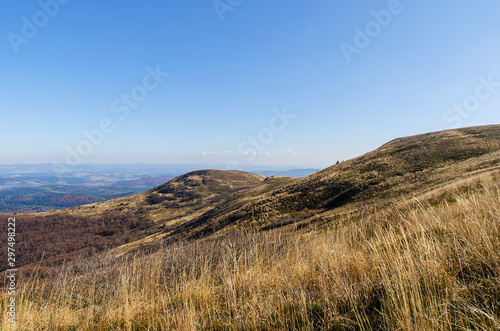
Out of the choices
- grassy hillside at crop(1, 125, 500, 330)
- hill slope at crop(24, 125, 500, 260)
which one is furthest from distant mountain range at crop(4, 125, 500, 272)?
grassy hillside at crop(1, 125, 500, 330)

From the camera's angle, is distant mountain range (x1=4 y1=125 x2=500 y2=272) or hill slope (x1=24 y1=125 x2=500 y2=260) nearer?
distant mountain range (x1=4 y1=125 x2=500 y2=272)

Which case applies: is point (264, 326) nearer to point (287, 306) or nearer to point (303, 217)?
point (287, 306)

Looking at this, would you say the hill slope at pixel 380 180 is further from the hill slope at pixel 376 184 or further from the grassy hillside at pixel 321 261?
the grassy hillside at pixel 321 261

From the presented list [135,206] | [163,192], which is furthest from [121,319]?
[163,192]

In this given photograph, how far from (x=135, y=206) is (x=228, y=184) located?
1901 inches

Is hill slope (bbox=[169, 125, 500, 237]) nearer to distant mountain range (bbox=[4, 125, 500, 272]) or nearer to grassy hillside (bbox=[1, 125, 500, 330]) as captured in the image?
distant mountain range (bbox=[4, 125, 500, 272])

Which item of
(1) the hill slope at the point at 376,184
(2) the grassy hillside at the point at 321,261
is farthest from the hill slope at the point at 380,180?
(2) the grassy hillside at the point at 321,261

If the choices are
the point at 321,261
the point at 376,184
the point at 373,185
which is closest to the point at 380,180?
the point at 376,184

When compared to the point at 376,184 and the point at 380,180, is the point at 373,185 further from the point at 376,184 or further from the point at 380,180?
the point at 380,180

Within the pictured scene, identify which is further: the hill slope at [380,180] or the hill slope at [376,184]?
the hill slope at [380,180]

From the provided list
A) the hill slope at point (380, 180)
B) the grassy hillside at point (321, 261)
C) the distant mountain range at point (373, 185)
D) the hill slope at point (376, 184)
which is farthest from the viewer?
the hill slope at point (380, 180)

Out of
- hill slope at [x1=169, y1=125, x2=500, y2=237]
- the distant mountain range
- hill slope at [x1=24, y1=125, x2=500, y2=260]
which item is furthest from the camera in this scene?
hill slope at [x1=169, y1=125, x2=500, y2=237]

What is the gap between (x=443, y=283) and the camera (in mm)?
2816

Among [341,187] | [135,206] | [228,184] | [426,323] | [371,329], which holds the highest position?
[426,323]
